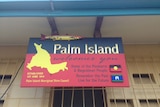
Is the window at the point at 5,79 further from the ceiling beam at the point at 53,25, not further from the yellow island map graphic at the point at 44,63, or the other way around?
the ceiling beam at the point at 53,25

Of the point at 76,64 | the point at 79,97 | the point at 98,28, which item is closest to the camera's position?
the point at 76,64

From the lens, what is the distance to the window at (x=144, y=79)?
2.79m

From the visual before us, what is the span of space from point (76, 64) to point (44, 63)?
37 cm

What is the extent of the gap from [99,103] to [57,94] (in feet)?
1.77

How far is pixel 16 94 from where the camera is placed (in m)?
2.62

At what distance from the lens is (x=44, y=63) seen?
2391mm

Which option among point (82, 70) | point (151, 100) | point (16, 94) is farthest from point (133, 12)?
point (16, 94)

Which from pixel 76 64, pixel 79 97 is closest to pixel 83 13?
pixel 76 64

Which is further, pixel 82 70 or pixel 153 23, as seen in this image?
pixel 153 23

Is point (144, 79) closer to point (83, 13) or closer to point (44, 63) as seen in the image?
point (83, 13)

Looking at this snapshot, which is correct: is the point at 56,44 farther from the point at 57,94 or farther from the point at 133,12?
the point at 133,12

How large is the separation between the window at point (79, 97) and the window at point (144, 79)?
1.74 ft

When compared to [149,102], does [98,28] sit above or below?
above

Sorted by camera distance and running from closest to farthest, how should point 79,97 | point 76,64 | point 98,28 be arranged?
point 76,64 < point 79,97 < point 98,28
